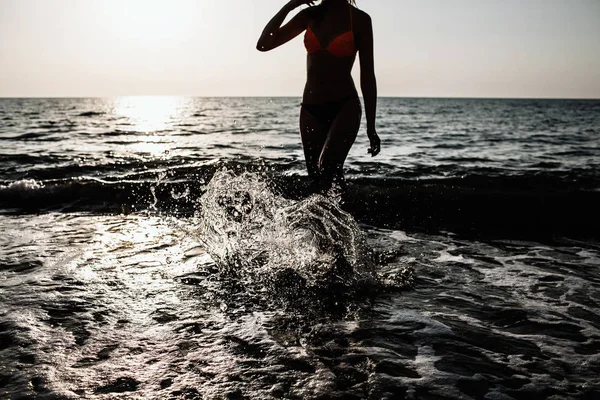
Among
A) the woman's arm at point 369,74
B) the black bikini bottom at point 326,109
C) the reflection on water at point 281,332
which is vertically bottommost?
the reflection on water at point 281,332

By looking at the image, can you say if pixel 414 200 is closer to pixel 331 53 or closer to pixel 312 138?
pixel 312 138

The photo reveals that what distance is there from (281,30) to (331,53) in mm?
579

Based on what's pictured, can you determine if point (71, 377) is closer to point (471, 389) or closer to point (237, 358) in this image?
point (237, 358)

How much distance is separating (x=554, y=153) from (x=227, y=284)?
1831 centimetres

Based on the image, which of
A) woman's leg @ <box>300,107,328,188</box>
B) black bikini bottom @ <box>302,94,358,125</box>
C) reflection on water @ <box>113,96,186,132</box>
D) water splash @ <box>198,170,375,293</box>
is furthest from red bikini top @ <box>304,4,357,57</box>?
reflection on water @ <box>113,96,186,132</box>

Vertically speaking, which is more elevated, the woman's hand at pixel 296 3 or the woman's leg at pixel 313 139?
the woman's hand at pixel 296 3

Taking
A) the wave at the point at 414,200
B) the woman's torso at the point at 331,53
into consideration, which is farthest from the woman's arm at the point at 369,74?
the wave at the point at 414,200

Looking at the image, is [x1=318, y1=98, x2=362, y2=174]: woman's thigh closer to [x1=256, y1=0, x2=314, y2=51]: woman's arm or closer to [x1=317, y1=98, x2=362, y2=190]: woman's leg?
[x1=317, y1=98, x2=362, y2=190]: woman's leg

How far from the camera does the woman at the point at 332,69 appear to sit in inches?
168

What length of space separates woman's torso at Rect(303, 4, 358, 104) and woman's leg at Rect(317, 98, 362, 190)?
0.52 ft

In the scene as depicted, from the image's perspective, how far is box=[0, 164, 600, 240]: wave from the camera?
7.72 m

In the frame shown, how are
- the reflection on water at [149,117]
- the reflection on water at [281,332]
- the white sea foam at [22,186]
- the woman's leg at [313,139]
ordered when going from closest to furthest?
1. the reflection on water at [281,332]
2. the woman's leg at [313,139]
3. the white sea foam at [22,186]
4. the reflection on water at [149,117]

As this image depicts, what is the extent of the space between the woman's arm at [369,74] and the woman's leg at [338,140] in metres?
0.12

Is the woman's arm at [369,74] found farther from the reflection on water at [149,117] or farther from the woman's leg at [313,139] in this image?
the reflection on water at [149,117]
